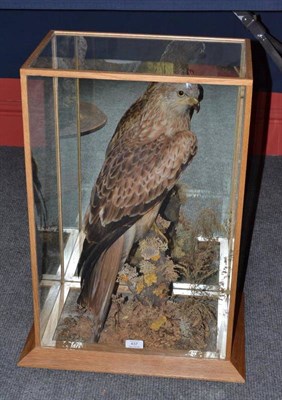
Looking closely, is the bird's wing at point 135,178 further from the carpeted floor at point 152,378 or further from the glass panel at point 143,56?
the carpeted floor at point 152,378

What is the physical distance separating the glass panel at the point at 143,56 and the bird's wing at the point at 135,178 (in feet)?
0.36

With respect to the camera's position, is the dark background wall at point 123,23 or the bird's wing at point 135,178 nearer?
the bird's wing at point 135,178

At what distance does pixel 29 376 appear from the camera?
1.38 meters

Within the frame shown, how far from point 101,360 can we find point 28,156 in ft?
1.38

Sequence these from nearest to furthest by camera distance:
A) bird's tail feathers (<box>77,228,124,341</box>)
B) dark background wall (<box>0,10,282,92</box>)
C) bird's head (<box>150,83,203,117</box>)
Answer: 1. bird's head (<box>150,83,203,117</box>)
2. bird's tail feathers (<box>77,228,124,341</box>)
3. dark background wall (<box>0,10,282,92</box>)

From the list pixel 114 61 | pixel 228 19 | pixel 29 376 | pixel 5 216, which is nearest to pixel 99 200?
pixel 114 61

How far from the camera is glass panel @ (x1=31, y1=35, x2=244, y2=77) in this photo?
1.18 m

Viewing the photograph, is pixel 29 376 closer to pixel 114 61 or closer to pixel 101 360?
pixel 101 360

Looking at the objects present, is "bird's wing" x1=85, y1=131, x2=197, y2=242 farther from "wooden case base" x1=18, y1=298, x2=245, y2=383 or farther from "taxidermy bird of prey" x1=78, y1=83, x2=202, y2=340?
"wooden case base" x1=18, y1=298, x2=245, y2=383

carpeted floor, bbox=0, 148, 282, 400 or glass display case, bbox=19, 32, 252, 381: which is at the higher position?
glass display case, bbox=19, 32, 252, 381

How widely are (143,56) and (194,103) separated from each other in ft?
0.45

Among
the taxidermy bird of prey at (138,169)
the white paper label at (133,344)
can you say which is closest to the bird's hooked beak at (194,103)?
the taxidermy bird of prey at (138,169)

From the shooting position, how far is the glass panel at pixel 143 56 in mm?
1184

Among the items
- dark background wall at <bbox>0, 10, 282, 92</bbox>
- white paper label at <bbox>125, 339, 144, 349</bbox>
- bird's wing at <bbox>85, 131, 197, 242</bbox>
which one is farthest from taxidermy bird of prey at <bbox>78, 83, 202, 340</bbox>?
dark background wall at <bbox>0, 10, 282, 92</bbox>
